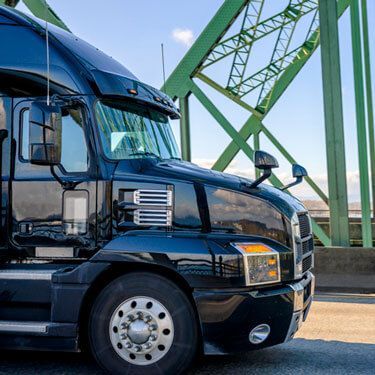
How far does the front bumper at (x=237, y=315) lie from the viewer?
4609mm

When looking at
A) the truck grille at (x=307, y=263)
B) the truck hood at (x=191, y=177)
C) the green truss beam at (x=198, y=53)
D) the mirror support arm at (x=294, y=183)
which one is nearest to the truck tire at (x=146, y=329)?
the truck hood at (x=191, y=177)

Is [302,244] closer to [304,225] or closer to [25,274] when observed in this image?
[304,225]

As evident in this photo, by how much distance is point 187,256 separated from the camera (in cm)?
466

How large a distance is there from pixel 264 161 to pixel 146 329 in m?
1.71

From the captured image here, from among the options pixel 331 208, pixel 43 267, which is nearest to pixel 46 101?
pixel 43 267

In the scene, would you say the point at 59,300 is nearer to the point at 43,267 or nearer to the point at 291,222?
the point at 43,267

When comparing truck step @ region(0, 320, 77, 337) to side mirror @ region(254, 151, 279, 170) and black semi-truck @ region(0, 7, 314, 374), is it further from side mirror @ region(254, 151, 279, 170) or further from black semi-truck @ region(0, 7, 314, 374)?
side mirror @ region(254, 151, 279, 170)

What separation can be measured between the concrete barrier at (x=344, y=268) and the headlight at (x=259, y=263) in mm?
6461

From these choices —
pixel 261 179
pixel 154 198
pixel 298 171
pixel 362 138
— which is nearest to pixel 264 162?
pixel 261 179

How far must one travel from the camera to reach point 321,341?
643cm

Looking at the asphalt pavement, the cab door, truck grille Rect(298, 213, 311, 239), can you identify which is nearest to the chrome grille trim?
truck grille Rect(298, 213, 311, 239)

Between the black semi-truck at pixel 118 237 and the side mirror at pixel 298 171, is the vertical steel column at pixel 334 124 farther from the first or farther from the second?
the black semi-truck at pixel 118 237

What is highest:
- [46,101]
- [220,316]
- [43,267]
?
[46,101]

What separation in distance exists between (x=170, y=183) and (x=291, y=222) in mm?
1069
